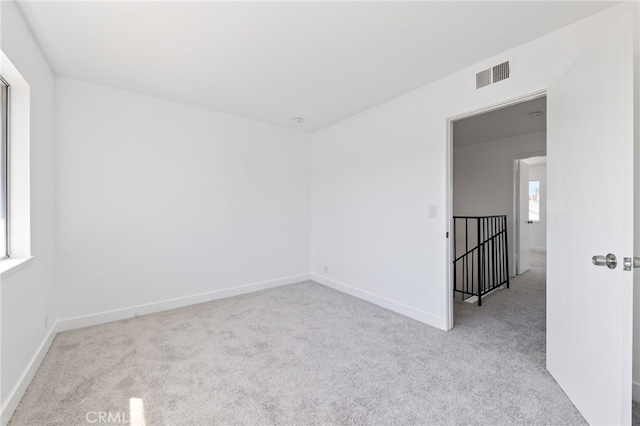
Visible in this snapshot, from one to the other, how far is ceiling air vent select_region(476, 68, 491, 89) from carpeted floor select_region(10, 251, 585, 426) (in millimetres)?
2305

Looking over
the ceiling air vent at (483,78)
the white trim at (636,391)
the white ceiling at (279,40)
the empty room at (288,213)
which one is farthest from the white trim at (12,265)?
the white trim at (636,391)

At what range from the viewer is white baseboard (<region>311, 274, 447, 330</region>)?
9.24ft

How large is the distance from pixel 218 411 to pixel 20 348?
142cm

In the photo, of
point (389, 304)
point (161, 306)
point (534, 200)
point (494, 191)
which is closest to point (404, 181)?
point (389, 304)

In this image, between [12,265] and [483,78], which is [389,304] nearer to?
[483,78]

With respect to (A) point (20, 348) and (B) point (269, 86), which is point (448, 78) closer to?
(B) point (269, 86)

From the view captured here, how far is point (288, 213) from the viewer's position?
438cm

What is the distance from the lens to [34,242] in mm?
2104

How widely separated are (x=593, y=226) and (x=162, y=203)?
382 cm

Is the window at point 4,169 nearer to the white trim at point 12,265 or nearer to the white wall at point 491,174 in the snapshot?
the white trim at point 12,265

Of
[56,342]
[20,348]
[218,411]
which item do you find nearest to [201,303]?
[56,342]

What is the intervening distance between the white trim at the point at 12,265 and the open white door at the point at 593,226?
3275mm

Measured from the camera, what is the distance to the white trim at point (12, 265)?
1.58 metres

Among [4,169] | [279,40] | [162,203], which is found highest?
[279,40]
